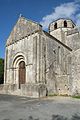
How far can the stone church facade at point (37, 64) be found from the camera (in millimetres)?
16922

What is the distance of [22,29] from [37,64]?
5821 mm

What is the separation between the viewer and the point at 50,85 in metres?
18.6

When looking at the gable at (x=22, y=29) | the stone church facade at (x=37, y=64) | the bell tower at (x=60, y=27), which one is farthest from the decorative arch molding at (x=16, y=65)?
the bell tower at (x=60, y=27)

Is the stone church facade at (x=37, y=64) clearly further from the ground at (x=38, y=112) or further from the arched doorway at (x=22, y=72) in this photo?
the ground at (x=38, y=112)

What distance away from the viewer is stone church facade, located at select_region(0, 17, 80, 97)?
55.5 feet

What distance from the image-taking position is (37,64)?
17.7m

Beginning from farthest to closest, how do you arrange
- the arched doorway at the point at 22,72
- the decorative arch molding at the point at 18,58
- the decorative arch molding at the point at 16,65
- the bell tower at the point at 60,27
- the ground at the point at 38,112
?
the bell tower at the point at 60,27
the decorative arch molding at the point at 16,65
the decorative arch molding at the point at 18,58
the arched doorway at the point at 22,72
the ground at the point at 38,112

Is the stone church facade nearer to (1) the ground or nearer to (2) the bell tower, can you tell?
(2) the bell tower

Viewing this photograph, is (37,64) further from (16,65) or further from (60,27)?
(60,27)

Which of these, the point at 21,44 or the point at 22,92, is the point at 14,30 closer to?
the point at 21,44

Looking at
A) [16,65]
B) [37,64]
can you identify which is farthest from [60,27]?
[37,64]

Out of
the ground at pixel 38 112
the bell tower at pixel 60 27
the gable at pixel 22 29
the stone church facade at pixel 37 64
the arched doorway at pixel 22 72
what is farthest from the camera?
the bell tower at pixel 60 27

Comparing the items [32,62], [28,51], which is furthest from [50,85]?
[28,51]

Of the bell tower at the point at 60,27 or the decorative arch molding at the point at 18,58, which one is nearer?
the decorative arch molding at the point at 18,58
